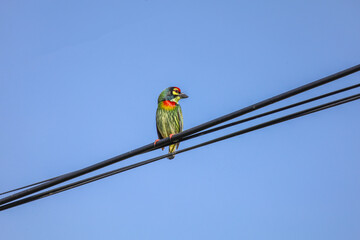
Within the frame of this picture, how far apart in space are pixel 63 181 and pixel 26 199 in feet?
1.77

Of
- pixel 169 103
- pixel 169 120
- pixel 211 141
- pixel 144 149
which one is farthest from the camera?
pixel 169 103

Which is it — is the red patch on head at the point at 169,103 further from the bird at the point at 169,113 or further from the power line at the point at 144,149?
the power line at the point at 144,149

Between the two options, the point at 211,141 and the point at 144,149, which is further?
the point at 144,149

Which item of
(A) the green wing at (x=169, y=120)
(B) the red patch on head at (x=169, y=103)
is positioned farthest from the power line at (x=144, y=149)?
(B) the red patch on head at (x=169, y=103)

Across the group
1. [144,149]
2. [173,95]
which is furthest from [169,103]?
[144,149]

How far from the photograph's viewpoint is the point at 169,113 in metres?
9.02

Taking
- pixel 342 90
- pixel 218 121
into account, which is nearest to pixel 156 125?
pixel 218 121

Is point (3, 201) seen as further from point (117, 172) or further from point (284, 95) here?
point (284, 95)

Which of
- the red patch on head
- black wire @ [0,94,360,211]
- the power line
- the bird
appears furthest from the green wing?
black wire @ [0,94,360,211]

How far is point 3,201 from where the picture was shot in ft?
15.2

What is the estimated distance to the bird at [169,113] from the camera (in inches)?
354

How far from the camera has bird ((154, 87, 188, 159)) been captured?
9.00 meters

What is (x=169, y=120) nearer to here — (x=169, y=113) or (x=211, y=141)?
(x=169, y=113)

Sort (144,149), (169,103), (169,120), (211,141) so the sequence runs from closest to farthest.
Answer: (211,141) → (144,149) → (169,120) → (169,103)
